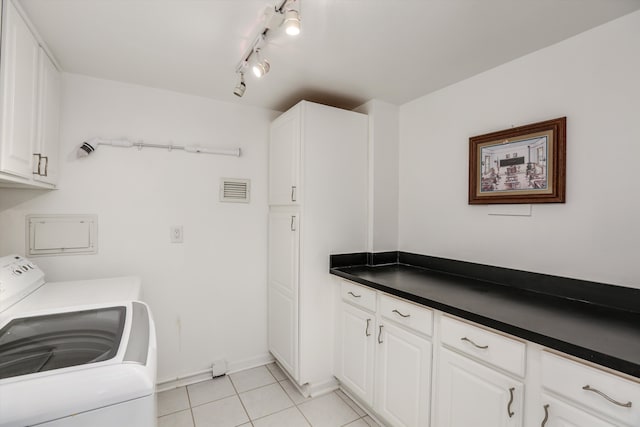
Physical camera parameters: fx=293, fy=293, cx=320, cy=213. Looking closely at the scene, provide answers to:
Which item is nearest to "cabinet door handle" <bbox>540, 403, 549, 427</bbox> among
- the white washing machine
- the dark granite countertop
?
the dark granite countertop

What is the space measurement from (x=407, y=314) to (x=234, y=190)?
1.63m

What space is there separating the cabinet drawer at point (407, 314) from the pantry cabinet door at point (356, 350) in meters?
0.15

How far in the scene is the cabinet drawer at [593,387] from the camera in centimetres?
85

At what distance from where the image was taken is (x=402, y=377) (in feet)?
5.24

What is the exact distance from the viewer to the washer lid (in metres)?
0.93

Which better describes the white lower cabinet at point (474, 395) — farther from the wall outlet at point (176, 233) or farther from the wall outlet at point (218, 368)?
the wall outlet at point (176, 233)

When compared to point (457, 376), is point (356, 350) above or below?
below

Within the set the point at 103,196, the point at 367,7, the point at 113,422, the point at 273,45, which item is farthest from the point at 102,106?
the point at 113,422

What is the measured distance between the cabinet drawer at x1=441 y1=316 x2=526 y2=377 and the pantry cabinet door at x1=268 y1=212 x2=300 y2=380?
1.09 meters

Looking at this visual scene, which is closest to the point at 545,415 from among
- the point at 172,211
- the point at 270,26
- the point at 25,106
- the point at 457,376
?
the point at 457,376

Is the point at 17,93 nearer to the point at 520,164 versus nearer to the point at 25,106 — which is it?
the point at 25,106

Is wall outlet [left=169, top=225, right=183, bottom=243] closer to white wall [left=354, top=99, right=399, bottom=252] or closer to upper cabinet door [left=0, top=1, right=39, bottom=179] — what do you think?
upper cabinet door [left=0, top=1, right=39, bottom=179]

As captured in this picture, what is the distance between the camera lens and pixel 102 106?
2.00 meters

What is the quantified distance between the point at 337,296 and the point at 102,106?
2.12 meters
